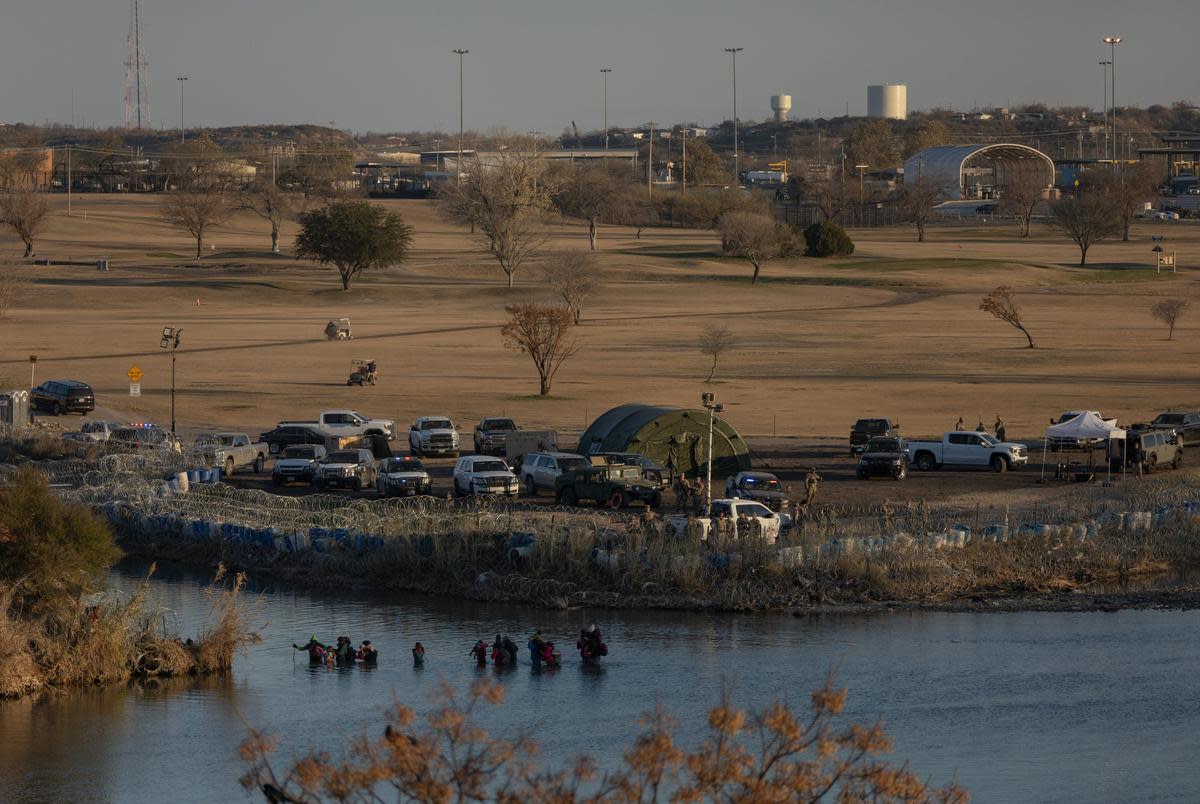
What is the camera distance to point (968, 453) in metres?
41.6

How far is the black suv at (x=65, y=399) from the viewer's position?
173ft

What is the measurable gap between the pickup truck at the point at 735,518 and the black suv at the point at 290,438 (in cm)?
1379

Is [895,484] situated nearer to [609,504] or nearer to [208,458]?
[609,504]

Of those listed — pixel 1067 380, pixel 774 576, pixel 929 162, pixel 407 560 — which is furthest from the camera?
pixel 929 162

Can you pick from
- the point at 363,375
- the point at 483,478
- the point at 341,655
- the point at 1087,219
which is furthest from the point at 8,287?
the point at 1087,219

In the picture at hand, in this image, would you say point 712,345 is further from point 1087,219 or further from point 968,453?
point 1087,219

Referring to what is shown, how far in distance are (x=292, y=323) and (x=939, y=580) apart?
5377 cm

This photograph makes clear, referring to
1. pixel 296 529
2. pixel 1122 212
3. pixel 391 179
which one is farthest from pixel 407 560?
pixel 391 179

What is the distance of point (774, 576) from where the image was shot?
3120 cm

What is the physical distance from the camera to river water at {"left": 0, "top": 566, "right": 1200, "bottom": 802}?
22.2m

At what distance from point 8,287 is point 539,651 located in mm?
60805

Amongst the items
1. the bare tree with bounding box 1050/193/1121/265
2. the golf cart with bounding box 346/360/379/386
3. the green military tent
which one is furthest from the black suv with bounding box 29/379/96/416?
the bare tree with bounding box 1050/193/1121/265

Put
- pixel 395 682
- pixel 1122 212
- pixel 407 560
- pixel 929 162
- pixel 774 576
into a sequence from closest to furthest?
pixel 395 682 → pixel 774 576 → pixel 407 560 → pixel 1122 212 → pixel 929 162

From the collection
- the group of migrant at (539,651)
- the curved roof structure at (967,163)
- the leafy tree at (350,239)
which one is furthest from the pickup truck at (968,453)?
the curved roof structure at (967,163)
